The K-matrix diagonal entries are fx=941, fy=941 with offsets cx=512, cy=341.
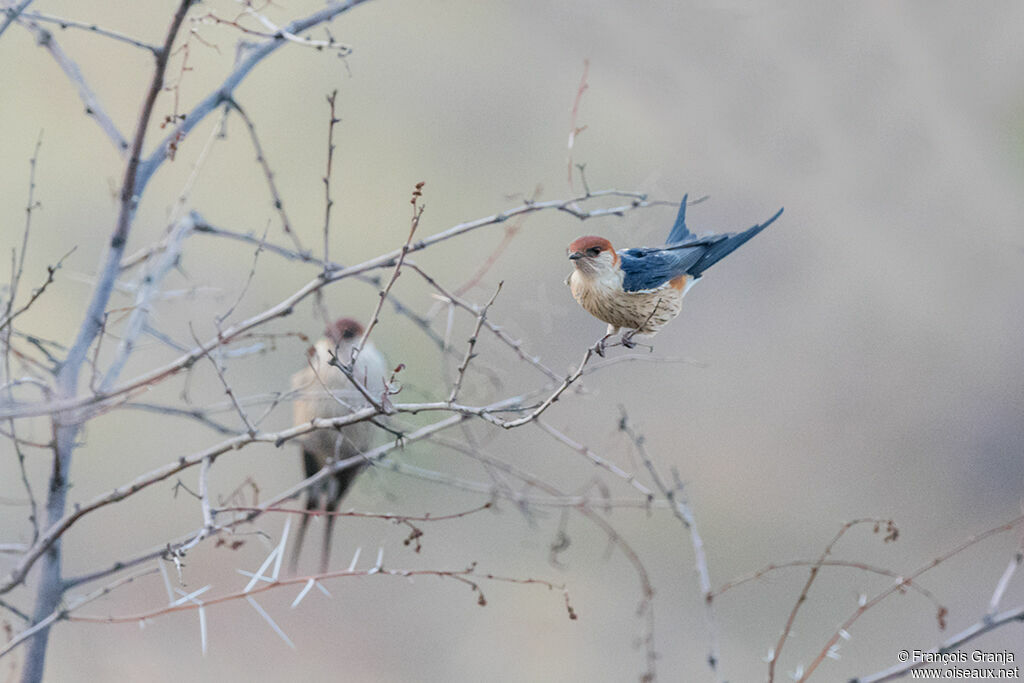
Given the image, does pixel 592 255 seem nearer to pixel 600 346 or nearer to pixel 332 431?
pixel 600 346

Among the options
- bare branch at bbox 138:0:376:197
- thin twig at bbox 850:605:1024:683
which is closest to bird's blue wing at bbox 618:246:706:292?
thin twig at bbox 850:605:1024:683

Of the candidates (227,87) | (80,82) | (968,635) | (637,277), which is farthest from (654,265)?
(80,82)

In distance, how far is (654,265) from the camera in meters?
0.57

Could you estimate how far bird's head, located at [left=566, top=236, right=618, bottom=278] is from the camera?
0.56 m

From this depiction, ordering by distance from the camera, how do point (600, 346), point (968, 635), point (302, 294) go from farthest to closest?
point (302, 294), point (968, 635), point (600, 346)

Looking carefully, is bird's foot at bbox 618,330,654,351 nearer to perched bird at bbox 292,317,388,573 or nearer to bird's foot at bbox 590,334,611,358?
bird's foot at bbox 590,334,611,358

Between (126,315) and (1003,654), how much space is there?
53.9 inches

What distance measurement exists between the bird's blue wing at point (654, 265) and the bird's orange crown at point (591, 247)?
0.4 inches

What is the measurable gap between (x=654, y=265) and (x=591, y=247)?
4 centimetres

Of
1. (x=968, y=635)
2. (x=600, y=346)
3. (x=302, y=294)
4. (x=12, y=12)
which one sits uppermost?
(x=12, y=12)

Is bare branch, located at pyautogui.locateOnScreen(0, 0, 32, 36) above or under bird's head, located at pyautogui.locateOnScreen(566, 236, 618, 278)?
above

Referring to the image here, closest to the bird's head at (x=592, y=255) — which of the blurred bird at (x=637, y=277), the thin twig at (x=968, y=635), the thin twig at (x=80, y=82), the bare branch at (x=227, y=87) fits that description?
the blurred bird at (x=637, y=277)

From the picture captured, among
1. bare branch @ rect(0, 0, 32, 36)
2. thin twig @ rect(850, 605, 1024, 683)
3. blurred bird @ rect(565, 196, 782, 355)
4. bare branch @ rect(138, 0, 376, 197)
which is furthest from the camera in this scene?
bare branch @ rect(138, 0, 376, 197)

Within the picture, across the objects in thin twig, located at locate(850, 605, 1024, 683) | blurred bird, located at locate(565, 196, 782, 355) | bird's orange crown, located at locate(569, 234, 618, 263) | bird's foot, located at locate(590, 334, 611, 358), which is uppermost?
bird's orange crown, located at locate(569, 234, 618, 263)
